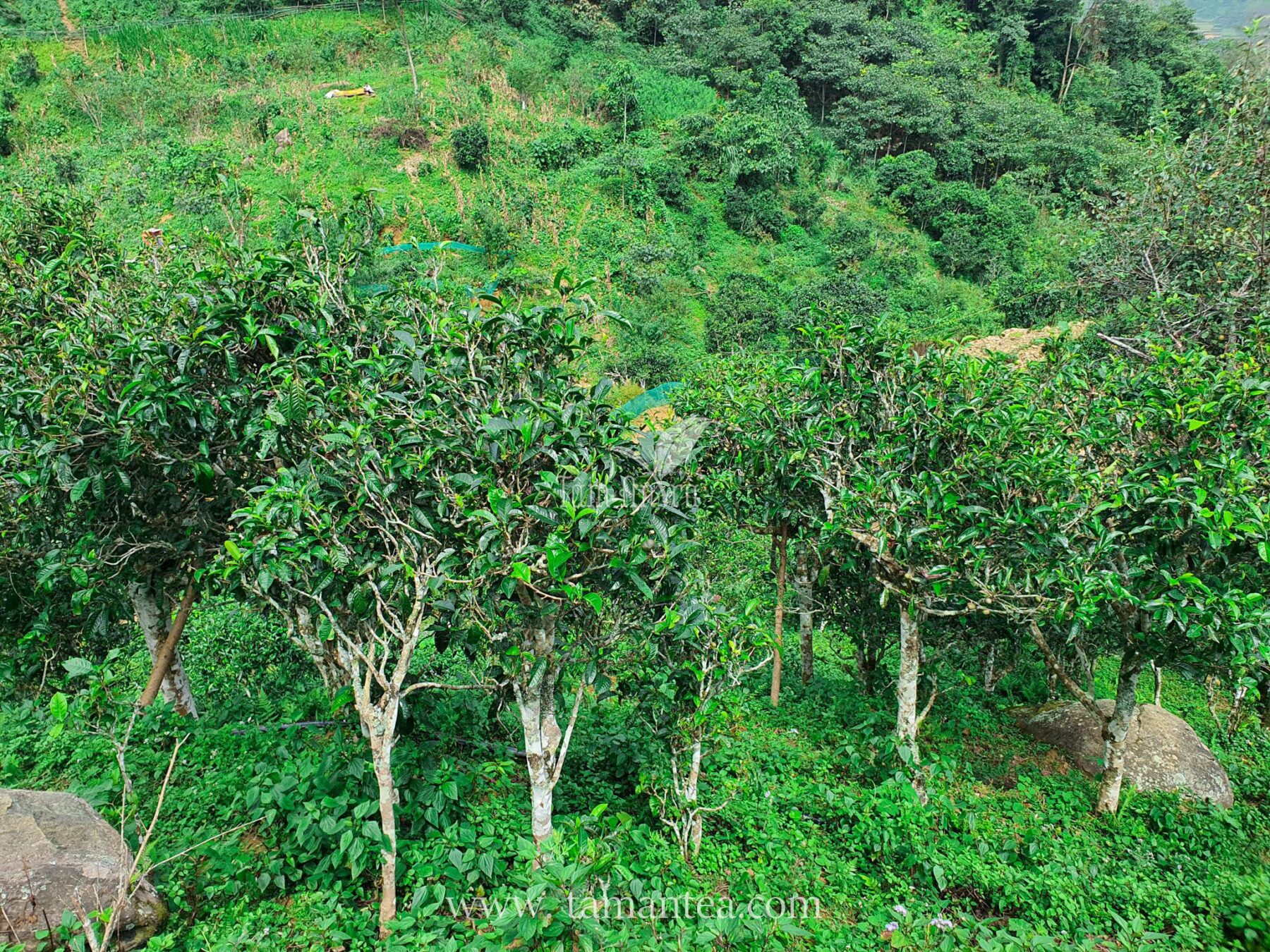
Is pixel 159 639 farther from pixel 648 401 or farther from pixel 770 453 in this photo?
pixel 648 401

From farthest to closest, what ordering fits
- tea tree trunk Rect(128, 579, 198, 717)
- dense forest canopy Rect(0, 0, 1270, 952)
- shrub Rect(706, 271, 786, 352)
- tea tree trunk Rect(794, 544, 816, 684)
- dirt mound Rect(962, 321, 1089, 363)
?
1. shrub Rect(706, 271, 786, 352)
2. dirt mound Rect(962, 321, 1089, 363)
3. tea tree trunk Rect(794, 544, 816, 684)
4. tea tree trunk Rect(128, 579, 198, 717)
5. dense forest canopy Rect(0, 0, 1270, 952)

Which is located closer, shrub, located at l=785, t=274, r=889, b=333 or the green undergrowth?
the green undergrowth

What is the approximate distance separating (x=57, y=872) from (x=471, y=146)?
959 inches

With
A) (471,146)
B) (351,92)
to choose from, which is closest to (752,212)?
(471,146)

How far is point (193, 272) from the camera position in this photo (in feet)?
15.8

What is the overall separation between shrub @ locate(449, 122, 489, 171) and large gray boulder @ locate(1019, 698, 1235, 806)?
77.0 feet

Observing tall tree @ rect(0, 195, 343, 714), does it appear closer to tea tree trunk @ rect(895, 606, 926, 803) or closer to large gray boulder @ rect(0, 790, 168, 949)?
large gray boulder @ rect(0, 790, 168, 949)

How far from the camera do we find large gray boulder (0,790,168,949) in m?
3.45

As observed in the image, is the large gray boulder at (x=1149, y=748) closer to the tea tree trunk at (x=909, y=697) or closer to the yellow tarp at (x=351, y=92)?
the tea tree trunk at (x=909, y=697)

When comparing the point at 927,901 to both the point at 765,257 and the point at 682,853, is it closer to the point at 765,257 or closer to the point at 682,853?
the point at 682,853

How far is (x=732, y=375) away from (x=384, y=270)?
13.5 metres

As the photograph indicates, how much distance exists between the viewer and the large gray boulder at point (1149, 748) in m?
6.01

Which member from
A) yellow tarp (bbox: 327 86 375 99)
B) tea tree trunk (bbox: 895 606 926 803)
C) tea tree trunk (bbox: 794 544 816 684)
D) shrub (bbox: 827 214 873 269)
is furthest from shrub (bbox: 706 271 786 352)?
yellow tarp (bbox: 327 86 375 99)

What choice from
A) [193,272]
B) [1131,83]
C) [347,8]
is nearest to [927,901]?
[193,272]
